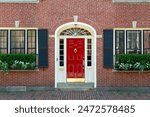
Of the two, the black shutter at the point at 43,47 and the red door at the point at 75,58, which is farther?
the red door at the point at 75,58

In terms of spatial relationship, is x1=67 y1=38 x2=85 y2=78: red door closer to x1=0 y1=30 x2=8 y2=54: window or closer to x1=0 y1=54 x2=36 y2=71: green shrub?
x1=0 y1=54 x2=36 y2=71: green shrub

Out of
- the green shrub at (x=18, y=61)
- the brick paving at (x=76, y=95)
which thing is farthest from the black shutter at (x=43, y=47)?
the brick paving at (x=76, y=95)

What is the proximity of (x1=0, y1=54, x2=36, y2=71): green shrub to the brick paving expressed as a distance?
4.25ft

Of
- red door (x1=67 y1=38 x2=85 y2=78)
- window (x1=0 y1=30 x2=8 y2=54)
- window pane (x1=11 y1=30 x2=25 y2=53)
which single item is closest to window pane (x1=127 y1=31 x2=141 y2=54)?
red door (x1=67 y1=38 x2=85 y2=78)

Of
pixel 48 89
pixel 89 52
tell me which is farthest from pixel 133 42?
pixel 48 89

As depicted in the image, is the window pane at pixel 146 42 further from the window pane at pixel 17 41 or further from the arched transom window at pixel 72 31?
the window pane at pixel 17 41

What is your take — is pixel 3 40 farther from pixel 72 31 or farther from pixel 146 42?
pixel 146 42

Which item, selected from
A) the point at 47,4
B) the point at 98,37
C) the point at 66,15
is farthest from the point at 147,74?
the point at 47,4

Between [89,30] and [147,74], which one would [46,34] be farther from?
[147,74]

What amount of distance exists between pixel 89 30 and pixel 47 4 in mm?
2468

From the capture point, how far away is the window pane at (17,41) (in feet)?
55.5

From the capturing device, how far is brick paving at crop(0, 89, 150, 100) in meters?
14.7

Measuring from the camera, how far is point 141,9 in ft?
55.2

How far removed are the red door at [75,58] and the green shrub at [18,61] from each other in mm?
1896
